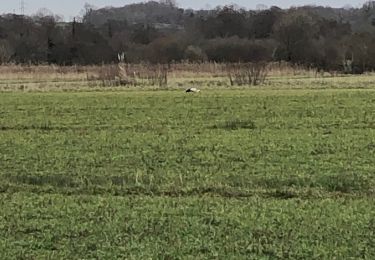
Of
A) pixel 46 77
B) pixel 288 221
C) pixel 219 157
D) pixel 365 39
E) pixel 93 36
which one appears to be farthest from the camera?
pixel 93 36

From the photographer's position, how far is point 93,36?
97.8 meters

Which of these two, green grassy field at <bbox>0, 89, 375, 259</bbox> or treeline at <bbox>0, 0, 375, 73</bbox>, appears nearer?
green grassy field at <bbox>0, 89, 375, 259</bbox>

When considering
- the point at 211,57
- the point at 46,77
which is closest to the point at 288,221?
the point at 46,77

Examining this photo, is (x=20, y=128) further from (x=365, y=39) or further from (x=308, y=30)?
(x=308, y=30)

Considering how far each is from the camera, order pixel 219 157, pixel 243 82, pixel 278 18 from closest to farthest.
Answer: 1. pixel 219 157
2. pixel 243 82
3. pixel 278 18

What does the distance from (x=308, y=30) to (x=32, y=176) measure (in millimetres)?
87826

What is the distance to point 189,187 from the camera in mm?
11695

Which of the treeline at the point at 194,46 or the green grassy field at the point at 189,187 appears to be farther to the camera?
the treeline at the point at 194,46

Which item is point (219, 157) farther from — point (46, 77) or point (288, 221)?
point (46, 77)

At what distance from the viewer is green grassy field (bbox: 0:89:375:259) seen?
8195 mm

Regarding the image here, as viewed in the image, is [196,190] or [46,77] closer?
[196,190]

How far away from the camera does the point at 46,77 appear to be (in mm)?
56000

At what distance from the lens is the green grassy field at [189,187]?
8.20 m

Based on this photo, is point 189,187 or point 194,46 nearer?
point 189,187
